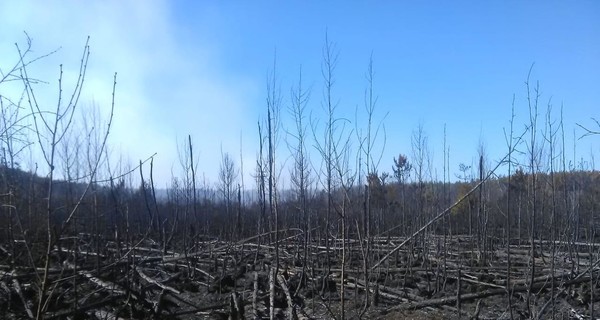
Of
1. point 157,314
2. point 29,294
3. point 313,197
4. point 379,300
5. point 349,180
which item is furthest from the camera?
point 313,197

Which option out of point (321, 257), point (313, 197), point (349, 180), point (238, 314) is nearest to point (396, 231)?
point (313, 197)

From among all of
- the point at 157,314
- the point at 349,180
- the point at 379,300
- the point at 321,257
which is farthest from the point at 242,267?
the point at 157,314

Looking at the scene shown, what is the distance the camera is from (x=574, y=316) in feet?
21.1

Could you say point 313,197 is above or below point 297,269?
above

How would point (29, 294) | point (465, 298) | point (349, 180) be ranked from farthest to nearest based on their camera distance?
point (465, 298)
point (349, 180)
point (29, 294)

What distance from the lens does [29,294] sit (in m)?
5.54

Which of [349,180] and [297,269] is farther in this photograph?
[297,269]

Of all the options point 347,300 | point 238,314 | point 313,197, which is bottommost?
point 347,300

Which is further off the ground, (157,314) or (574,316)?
(157,314)

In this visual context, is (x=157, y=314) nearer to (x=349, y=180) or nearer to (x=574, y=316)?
(x=349, y=180)

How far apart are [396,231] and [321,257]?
751cm

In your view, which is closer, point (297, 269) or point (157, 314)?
point (157, 314)

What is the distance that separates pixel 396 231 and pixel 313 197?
6.42 meters

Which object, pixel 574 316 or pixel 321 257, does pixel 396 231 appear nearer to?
pixel 321 257
